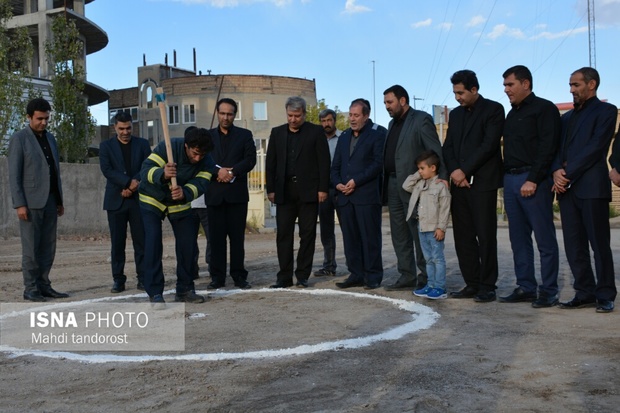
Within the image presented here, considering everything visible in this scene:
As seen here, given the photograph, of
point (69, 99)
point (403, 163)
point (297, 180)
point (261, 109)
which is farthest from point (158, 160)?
point (261, 109)

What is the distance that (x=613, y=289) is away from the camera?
22.8 ft

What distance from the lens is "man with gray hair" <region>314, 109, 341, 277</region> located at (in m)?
10.4

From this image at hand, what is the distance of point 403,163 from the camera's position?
8.41 metres

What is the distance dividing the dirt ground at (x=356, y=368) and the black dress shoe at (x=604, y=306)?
0.21ft

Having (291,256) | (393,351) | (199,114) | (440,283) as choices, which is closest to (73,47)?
(291,256)

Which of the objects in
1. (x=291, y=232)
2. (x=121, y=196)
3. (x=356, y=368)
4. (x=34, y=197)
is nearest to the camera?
(x=356, y=368)

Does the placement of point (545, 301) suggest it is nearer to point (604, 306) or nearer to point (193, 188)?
point (604, 306)

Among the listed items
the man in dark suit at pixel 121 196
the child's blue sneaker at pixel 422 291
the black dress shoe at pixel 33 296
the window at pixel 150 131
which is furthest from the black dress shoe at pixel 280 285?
the window at pixel 150 131

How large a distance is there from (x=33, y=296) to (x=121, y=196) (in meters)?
1.51

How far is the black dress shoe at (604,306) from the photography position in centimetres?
682

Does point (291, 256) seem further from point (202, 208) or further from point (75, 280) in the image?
point (75, 280)

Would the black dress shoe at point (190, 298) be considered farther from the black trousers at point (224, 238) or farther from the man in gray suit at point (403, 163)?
the man in gray suit at point (403, 163)

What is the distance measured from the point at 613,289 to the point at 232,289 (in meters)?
4.13

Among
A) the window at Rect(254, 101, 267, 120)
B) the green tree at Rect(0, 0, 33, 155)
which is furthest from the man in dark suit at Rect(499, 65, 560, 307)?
the window at Rect(254, 101, 267, 120)
